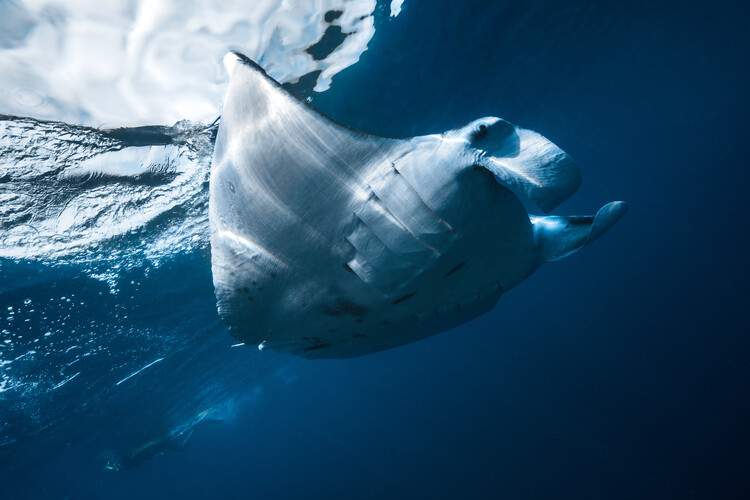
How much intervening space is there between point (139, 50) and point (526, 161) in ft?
13.5

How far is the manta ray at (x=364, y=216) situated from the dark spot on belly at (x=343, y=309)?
11 millimetres

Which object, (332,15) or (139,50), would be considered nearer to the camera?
(139,50)

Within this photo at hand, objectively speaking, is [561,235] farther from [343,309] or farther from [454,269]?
[343,309]

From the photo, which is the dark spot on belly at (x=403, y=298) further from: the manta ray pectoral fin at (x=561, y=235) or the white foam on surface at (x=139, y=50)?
the white foam on surface at (x=139, y=50)

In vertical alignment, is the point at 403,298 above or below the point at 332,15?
below

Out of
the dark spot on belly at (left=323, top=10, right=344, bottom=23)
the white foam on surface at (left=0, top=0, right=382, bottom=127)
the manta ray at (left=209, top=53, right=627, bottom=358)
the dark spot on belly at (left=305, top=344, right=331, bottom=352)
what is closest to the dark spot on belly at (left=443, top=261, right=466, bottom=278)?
the manta ray at (left=209, top=53, right=627, bottom=358)

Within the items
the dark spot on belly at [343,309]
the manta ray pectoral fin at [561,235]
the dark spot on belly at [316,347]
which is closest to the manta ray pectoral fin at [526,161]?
the manta ray pectoral fin at [561,235]

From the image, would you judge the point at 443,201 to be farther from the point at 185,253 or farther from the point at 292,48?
the point at 185,253

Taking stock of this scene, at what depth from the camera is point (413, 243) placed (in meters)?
1.83

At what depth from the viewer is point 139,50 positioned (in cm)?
350

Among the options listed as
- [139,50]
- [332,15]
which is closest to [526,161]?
[139,50]

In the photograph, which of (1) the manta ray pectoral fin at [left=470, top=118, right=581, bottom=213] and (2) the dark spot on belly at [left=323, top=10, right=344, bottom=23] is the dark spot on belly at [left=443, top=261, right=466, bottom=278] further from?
(2) the dark spot on belly at [left=323, top=10, right=344, bottom=23]

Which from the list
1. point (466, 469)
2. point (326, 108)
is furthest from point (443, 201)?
point (466, 469)

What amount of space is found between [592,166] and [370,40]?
23.5m
